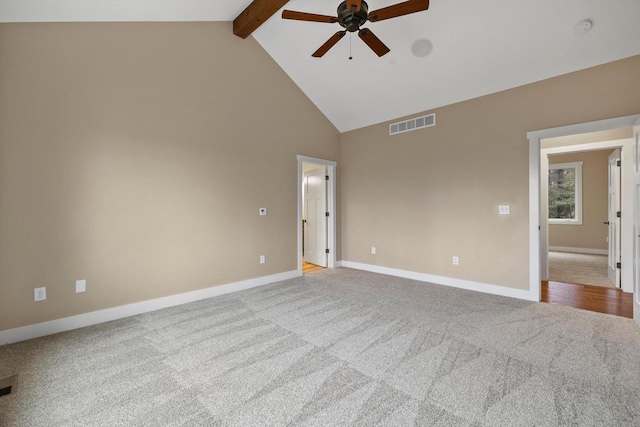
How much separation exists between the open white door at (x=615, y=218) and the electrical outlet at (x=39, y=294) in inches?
282

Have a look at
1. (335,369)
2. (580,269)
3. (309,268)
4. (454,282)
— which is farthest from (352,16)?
(580,269)

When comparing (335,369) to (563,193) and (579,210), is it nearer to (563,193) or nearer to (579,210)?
(579,210)

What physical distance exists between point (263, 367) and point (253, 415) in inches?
18.8

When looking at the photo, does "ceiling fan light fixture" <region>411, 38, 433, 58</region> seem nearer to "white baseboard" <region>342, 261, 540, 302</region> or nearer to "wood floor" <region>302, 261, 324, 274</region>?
"white baseboard" <region>342, 261, 540, 302</region>

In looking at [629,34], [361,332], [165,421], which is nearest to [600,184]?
[629,34]

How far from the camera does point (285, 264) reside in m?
4.65

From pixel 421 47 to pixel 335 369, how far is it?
12.7ft

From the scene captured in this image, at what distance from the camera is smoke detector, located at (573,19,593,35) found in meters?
2.77

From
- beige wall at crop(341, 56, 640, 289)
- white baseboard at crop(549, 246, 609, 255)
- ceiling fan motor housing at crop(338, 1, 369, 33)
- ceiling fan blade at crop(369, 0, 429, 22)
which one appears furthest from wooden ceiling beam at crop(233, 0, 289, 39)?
white baseboard at crop(549, 246, 609, 255)

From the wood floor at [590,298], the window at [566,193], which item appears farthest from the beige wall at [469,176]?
the window at [566,193]

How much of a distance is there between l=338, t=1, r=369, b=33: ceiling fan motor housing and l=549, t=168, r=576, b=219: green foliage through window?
7.98 meters

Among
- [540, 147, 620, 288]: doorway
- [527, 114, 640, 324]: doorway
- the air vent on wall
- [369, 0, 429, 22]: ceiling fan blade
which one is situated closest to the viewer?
[369, 0, 429, 22]: ceiling fan blade

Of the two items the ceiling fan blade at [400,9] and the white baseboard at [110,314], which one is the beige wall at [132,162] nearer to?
the white baseboard at [110,314]

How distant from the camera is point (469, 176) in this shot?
4023 millimetres
